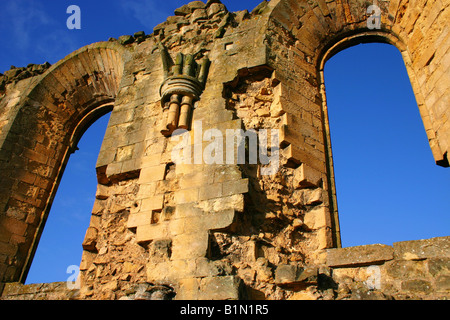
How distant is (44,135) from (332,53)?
5.41 metres

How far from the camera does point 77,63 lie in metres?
8.12

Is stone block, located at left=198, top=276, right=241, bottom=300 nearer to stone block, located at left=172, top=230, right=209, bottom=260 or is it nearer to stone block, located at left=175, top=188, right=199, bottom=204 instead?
stone block, located at left=172, top=230, right=209, bottom=260

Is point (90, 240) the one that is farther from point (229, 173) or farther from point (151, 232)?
point (229, 173)

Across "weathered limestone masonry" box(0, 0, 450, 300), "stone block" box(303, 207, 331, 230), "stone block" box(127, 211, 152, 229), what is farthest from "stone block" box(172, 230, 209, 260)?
"stone block" box(303, 207, 331, 230)

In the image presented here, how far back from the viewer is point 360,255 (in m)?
3.82

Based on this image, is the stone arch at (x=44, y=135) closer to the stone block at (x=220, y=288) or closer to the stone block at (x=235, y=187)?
the stone block at (x=235, y=187)

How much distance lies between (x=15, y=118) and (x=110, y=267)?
4.44m

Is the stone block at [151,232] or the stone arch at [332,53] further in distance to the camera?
the stone arch at [332,53]

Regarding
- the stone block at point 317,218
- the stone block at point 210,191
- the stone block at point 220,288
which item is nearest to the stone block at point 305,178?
the stone block at point 317,218

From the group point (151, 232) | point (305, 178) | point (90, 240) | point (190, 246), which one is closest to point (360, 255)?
point (305, 178)

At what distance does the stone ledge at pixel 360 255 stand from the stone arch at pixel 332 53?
0.21 metres

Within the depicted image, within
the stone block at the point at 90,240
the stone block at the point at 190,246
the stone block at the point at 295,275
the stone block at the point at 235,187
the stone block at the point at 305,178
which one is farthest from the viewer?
the stone block at the point at 90,240

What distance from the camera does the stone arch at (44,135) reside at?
260 inches
